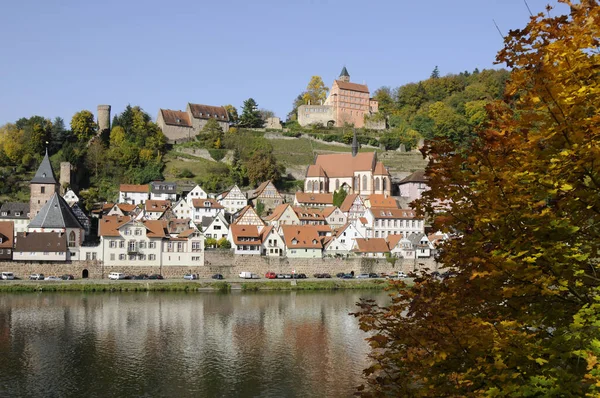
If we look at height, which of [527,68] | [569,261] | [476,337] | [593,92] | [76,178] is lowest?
[476,337]

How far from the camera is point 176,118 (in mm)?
76938

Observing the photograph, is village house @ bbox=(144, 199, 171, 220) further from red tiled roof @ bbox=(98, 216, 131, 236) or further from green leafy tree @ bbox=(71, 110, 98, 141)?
green leafy tree @ bbox=(71, 110, 98, 141)

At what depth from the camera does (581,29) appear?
5.74m

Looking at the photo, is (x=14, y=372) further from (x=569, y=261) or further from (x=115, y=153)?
(x=115, y=153)

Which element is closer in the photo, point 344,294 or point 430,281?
point 430,281

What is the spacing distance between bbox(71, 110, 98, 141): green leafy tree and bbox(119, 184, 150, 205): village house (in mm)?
13604

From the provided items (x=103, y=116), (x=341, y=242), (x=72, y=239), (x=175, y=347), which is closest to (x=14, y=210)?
(x=72, y=239)

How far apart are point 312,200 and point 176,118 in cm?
2485

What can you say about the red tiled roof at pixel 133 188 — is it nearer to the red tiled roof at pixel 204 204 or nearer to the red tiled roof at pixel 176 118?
the red tiled roof at pixel 204 204

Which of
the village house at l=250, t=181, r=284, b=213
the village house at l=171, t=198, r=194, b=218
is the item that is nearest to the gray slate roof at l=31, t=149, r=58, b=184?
the village house at l=171, t=198, r=194, b=218

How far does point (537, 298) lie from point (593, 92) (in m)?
1.99

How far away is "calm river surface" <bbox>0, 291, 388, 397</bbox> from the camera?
18641mm

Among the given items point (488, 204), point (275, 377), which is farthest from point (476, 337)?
point (275, 377)

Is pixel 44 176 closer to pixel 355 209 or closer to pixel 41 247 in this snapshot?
pixel 41 247
